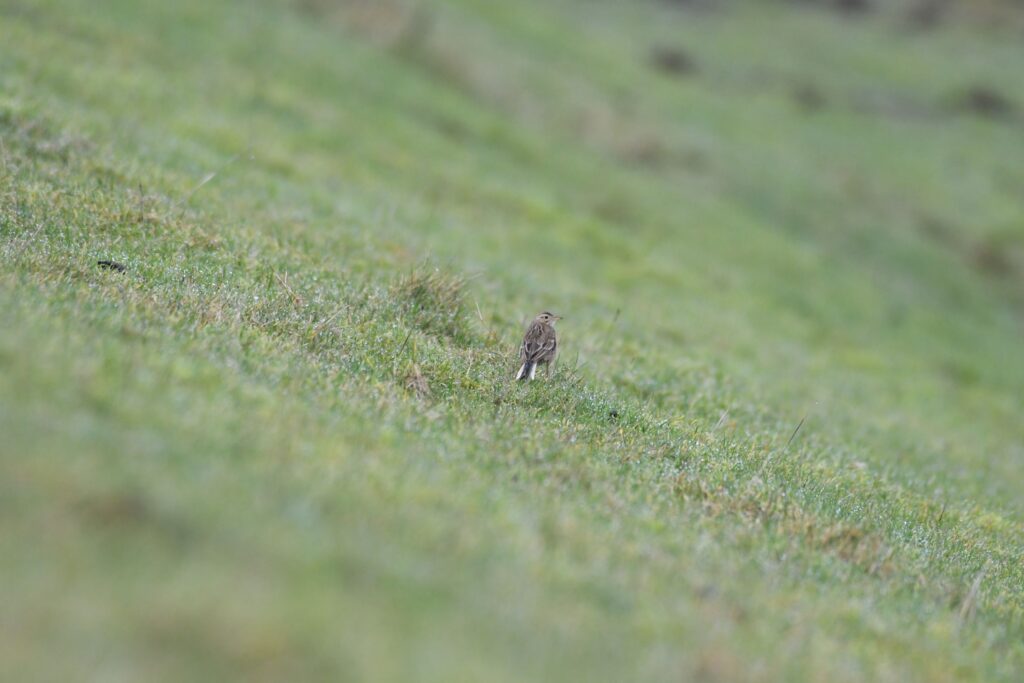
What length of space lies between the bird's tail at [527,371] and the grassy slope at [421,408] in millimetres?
365

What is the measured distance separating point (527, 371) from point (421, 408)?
1960 mm

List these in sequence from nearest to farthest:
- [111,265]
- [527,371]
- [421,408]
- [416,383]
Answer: [421,408], [416,383], [111,265], [527,371]

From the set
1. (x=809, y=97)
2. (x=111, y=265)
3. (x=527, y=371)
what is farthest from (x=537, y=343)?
(x=809, y=97)

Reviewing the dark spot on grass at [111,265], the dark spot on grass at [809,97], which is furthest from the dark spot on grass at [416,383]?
the dark spot on grass at [809,97]

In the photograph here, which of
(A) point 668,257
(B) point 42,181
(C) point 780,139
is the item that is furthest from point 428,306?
(C) point 780,139

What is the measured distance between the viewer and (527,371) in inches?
413

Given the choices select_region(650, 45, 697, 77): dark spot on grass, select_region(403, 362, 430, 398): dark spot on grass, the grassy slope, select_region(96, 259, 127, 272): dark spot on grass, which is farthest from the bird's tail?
select_region(650, 45, 697, 77): dark spot on grass

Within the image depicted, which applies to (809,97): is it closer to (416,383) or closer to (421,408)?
(416,383)

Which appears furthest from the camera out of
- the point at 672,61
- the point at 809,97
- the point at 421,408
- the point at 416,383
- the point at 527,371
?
the point at 809,97

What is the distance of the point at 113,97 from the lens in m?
19.8

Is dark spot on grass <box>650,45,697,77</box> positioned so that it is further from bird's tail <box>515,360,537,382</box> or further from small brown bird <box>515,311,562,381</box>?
bird's tail <box>515,360,537,382</box>

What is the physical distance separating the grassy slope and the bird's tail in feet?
1.20

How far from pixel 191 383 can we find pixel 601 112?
30358 mm

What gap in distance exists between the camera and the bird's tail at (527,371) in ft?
34.1
